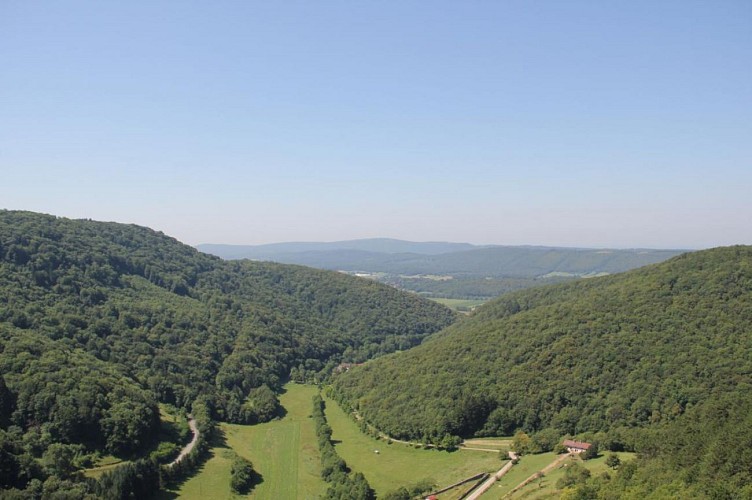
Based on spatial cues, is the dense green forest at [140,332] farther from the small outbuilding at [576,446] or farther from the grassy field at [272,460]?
the small outbuilding at [576,446]

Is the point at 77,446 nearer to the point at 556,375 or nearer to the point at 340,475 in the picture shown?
the point at 340,475

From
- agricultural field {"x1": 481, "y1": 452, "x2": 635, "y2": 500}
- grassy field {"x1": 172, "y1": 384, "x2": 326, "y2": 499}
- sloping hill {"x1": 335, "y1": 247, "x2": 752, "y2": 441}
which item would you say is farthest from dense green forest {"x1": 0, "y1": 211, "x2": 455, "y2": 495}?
agricultural field {"x1": 481, "y1": 452, "x2": 635, "y2": 500}

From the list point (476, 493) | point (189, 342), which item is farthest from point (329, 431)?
point (189, 342)

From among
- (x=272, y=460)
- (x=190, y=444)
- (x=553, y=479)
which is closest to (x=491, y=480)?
(x=553, y=479)

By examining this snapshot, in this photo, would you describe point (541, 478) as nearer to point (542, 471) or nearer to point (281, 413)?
point (542, 471)

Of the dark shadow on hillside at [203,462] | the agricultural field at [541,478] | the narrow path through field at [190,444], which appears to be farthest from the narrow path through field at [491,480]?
the narrow path through field at [190,444]

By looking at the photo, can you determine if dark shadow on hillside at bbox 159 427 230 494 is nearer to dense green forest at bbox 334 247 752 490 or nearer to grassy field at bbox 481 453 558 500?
dense green forest at bbox 334 247 752 490
